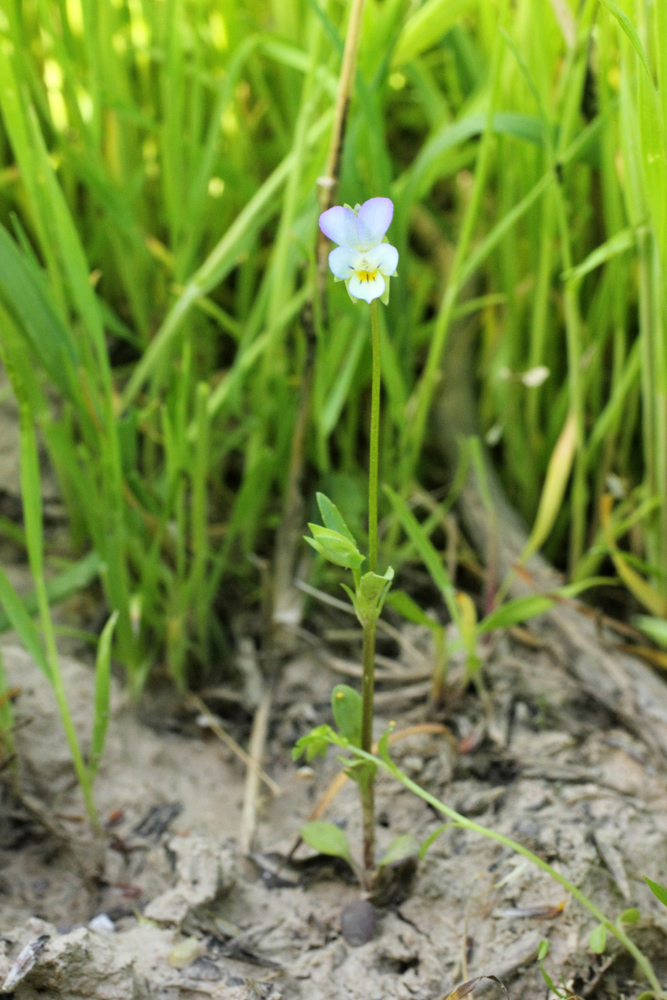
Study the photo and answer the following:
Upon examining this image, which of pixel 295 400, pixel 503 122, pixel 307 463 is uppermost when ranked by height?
pixel 503 122

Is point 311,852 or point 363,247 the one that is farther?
point 311,852

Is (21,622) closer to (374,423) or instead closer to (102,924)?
(102,924)

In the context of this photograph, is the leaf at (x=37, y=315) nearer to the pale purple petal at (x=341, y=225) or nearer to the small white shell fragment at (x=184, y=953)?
the pale purple petal at (x=341, y=225)

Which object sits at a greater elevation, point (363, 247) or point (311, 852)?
point (363, 247)

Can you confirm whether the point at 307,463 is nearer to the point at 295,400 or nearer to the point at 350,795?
the point at 295,400

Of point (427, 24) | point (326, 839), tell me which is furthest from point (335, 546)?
point (427, 24)

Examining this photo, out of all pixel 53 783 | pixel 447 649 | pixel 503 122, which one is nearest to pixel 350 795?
pixel 447 649
